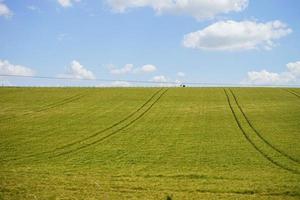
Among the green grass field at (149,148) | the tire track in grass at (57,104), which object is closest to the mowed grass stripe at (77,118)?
the green grass field at (149,148)

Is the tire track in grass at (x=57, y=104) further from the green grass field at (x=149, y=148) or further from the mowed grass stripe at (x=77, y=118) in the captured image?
the mowed grass stripe at (x=77, y=118)

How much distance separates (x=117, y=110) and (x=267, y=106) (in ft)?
61.8

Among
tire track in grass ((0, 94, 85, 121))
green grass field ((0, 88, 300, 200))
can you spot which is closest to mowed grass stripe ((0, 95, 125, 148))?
green grass field ((0, 88, 300, 200))

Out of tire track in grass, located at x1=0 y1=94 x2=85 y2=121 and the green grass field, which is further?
tire track in grass, located at x1=0 y1=94 x2=85 y2=121

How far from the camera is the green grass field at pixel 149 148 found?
21.1m

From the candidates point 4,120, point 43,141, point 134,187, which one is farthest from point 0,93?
point 134,187

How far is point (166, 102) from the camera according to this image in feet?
195

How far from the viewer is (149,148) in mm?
32062

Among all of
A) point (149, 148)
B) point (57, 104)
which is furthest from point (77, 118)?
point (149, 148)

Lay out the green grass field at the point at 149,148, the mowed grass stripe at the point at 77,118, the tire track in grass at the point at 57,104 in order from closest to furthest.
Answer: the green grass field at the point at 149,148 → the mowed grass stripe at the point at 77,118 → the tire track in grass at the point at 57,104

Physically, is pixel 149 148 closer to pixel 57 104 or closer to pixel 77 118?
pixel 77 118

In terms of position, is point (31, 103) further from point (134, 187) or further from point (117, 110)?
point (134, 187)

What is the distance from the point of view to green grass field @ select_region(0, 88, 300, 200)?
21.1 meters

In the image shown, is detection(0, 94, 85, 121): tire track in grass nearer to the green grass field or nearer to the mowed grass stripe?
the green grass field
